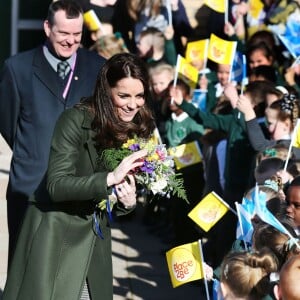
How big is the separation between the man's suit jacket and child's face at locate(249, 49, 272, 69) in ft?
10.7

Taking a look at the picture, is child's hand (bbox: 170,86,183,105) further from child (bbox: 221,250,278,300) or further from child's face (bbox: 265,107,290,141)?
child (bbox: 221,250,278,300)

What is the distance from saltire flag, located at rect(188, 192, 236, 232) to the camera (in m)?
6.19

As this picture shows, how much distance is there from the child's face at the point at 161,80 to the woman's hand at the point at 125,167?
4366 millimetres

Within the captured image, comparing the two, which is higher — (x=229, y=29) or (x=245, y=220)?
(x=245, y=220)

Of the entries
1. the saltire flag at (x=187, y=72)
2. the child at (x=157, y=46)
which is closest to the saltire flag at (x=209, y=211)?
the saltire flag at (x=187, y=72)

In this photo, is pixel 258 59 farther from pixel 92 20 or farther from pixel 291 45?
pixel 92 20

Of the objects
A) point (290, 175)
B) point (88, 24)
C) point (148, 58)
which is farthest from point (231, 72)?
point (290, 175)

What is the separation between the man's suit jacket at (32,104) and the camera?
19.8 ft

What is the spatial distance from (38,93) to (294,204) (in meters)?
1.55

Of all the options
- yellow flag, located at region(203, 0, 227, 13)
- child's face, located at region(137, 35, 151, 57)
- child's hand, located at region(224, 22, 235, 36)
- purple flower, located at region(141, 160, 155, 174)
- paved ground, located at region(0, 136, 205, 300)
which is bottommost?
paved ground, located at region(0, 136, 205, 300)

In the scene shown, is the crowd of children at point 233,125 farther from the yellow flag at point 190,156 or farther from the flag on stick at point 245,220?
the yellow flag at point 190,156

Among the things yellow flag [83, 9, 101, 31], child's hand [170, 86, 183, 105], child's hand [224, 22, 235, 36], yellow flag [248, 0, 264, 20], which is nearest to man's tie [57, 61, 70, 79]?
child's hand [170, 86, 183, 105]

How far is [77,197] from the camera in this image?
15.8ft

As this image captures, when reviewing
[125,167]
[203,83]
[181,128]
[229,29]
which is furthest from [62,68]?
[229,29]
